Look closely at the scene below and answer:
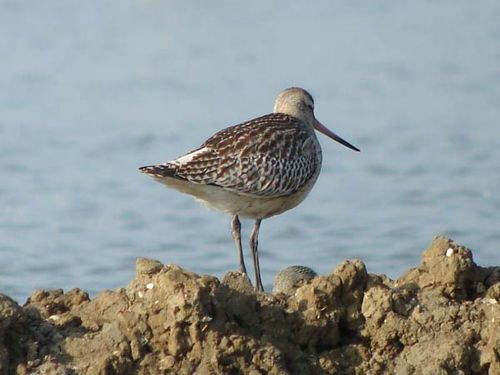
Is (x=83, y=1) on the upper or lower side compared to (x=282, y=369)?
upper

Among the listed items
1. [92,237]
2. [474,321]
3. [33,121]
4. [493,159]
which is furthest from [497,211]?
[474,321]

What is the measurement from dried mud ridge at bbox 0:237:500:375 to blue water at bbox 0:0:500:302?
4.93m

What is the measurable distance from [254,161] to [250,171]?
0.32 feet

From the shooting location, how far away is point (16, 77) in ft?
60.8

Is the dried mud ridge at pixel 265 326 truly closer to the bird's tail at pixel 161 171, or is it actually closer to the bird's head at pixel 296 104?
the bird's tail at pixel 161 171

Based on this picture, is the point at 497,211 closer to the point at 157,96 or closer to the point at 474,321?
the point at 157,96

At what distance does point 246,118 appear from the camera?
56.3 ft

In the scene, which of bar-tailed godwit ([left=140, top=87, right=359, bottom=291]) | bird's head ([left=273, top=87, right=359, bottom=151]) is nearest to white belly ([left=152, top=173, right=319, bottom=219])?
bar-tailed godwit ([left=140, top=87, right=359, bottom=291])

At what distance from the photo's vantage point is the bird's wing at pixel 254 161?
438 inches

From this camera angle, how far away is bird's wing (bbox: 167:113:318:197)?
36.5ft

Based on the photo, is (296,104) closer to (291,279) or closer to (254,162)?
(254,162)

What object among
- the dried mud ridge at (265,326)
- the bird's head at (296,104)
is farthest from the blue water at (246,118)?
the dried mud ridge at (265,326)

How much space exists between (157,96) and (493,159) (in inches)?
161

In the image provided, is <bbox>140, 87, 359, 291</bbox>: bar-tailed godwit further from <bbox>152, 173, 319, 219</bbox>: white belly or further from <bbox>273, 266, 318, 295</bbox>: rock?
<bbox>273, 266, 318, 295</bbox>: rock
